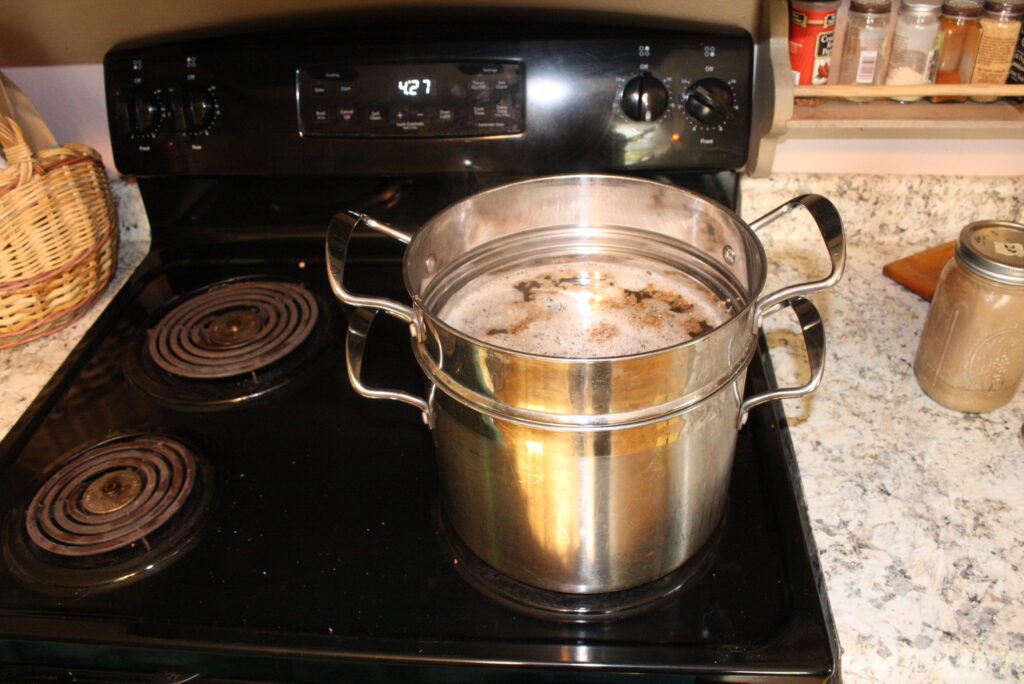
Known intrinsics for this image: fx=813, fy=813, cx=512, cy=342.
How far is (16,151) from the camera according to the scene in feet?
3.03

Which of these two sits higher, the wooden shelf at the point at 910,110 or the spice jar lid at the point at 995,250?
the wooden shelf at the point at 910,110

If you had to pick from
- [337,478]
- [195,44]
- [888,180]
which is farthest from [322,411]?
[888,180]

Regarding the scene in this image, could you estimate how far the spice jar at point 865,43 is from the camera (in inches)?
37.4

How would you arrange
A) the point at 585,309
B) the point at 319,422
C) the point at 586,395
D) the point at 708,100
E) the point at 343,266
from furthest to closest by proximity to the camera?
the point at 708,100
the point at 319,422
the point at 585,309
the point at 343,266
the point at 586,395

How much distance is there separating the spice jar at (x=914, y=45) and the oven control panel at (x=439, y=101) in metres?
Answer: 0.17

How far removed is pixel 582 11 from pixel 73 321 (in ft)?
2.56

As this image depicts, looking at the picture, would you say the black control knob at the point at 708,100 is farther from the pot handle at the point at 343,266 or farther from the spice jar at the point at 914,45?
the pot handle at the point at 343,266

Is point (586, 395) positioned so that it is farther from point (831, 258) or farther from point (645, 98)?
point (645, 98)

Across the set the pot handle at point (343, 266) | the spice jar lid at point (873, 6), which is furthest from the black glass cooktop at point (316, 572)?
the spice jar lid at point (873, 6)

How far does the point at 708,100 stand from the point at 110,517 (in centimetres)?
81

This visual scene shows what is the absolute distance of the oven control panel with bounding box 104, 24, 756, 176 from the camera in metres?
1.00

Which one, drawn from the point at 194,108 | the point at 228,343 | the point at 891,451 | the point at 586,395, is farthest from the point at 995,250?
the point at 194,108

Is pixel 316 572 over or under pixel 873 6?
under

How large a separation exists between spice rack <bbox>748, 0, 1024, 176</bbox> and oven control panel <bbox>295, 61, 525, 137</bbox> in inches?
12.2
